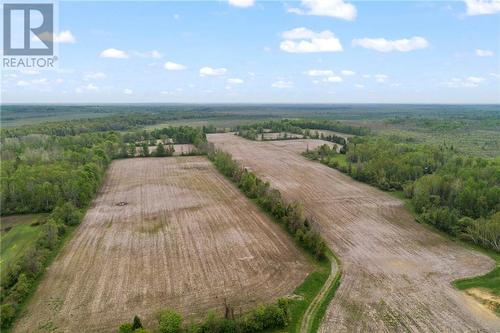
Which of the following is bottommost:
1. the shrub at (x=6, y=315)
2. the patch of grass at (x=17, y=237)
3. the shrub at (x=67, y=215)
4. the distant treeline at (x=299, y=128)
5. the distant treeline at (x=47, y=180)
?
the shrub at (x=6, y=315)

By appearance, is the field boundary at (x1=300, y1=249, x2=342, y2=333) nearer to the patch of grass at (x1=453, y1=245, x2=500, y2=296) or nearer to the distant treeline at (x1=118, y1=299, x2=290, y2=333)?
the distant treeline at (x1=118, y1=299, x2=290, y2=333)

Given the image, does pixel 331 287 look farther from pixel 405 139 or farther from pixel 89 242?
pixel 405 139

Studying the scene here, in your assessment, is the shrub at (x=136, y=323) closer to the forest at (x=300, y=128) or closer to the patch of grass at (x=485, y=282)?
the patch of grass at (x=485, y=282)

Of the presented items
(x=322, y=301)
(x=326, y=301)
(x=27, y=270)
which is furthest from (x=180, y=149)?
(x=326, y=301)

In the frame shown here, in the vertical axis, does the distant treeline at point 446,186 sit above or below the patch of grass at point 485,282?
above

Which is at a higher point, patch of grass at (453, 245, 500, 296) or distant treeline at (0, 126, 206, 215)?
distant treeline at (0, 126, 206, 215)

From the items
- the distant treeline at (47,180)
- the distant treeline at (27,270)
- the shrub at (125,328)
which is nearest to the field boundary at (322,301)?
the shrub at (125,328)

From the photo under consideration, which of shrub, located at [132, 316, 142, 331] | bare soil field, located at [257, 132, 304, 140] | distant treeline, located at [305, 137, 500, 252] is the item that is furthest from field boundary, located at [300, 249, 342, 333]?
bare soil field, located at [257, 132, 304, 140]
